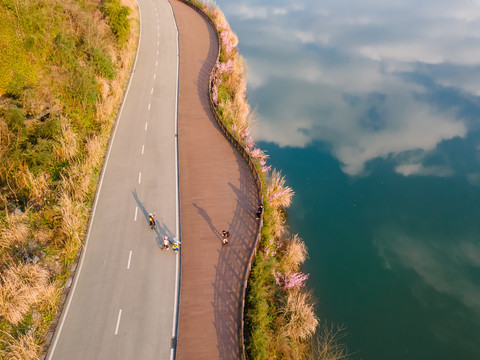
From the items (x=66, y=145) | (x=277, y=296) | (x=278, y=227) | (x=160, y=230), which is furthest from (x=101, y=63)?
(x=277, y=296)

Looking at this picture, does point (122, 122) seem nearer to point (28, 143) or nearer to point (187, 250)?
point (28, 143)

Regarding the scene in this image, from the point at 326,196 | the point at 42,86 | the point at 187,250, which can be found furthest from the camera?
the point at 326,196

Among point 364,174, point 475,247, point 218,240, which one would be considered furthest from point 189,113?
point 475,247

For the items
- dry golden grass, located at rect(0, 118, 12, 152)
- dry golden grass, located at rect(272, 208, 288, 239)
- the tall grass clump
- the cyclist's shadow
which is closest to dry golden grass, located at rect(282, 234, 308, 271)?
the tall grass clump

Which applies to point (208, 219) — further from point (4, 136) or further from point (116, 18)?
point (116, 18)

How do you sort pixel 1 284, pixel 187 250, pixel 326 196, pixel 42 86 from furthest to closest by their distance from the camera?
1. pixel 326 196
2. pixel 42 86
3. pixel 187 250
4. pixel 1 284

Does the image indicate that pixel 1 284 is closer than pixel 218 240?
Yes

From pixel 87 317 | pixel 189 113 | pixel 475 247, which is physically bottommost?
pixel 475 247
